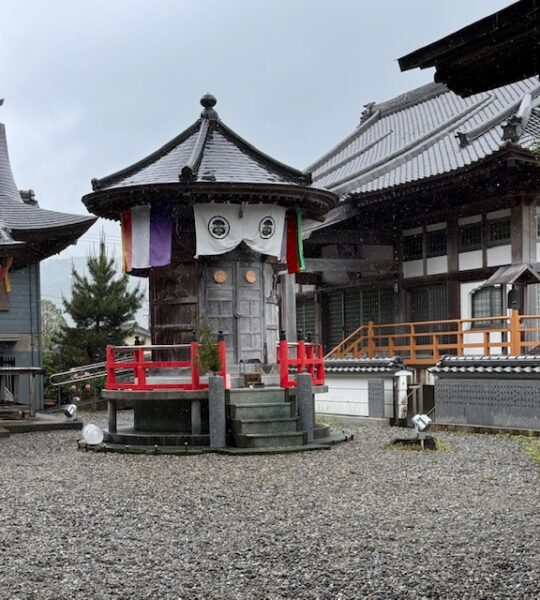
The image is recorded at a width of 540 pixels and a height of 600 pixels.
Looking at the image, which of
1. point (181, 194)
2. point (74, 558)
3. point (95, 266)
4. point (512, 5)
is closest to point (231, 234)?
point (181, 194)

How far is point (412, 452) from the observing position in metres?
13.3

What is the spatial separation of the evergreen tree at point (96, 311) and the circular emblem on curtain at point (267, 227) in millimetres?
14809

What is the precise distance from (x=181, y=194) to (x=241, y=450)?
4787 millimetres

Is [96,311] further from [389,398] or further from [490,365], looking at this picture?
[490,365]

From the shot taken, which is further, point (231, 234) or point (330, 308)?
point (330, 308)

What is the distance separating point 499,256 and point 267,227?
6.77 m

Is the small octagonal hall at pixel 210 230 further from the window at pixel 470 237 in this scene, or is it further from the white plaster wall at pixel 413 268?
the white plaster wall at pixel 413 268

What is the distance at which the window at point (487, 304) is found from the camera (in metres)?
20.3

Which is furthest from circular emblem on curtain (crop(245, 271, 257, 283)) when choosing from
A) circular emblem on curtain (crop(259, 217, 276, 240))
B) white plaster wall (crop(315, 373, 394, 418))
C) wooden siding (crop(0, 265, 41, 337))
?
wooden siding (crop(0, 265, 41, 337))

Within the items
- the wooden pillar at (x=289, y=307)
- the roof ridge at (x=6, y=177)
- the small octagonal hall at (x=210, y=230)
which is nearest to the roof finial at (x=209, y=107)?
the small octagonal hall at (x=210, y=230)

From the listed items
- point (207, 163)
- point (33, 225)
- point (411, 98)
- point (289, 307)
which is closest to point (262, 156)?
point (207, 163)

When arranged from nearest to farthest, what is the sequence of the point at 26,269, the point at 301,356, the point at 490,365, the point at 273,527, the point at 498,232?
1. the point at 273,527
2. the point at 301,356
3. the point at 490,365
4. the point at 498,232
5. the point at 26,269

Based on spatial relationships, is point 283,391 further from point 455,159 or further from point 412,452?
point 455,159

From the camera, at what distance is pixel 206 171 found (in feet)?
51.5
